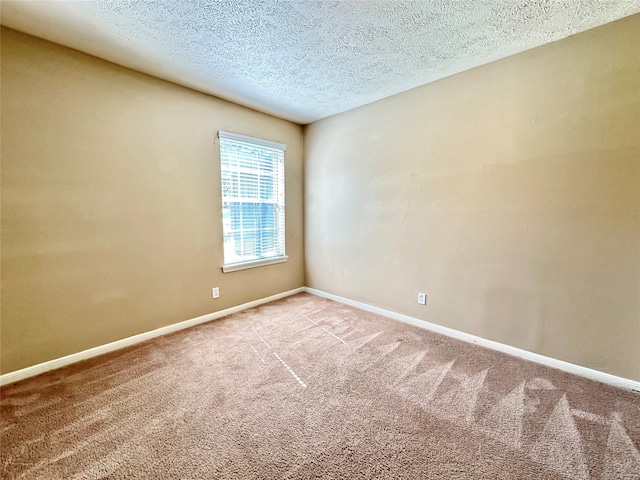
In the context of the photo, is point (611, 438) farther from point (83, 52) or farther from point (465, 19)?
point (83, 52)

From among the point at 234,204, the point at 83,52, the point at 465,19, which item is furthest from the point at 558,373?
the point at 83,52

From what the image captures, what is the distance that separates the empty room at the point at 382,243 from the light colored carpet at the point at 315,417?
0.6 inches

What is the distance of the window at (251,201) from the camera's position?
3061 mm

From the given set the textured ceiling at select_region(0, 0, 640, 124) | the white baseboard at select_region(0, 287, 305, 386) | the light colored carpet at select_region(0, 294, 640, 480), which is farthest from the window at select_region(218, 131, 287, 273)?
the light colored carpet at select_region(0, 294, 640, 480)

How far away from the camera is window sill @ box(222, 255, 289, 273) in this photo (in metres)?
3.11

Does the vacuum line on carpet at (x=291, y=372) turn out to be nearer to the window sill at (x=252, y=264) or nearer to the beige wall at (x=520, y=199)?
the window sill at (x=252, y=264)

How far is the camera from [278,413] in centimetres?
→ 162

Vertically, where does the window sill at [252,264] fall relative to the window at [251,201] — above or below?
below

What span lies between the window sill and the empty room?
0.12 meters

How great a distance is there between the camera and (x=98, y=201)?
2191mm

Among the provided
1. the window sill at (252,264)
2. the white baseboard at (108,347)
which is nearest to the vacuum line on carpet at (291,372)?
the white baseboard at (108,347)

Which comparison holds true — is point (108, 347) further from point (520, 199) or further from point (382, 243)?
point (520, 199)

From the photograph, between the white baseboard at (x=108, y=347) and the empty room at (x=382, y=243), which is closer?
the empty room at (x=382, y=243)

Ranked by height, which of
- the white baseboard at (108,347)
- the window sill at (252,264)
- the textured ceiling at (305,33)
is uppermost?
the textured ceiling at (305,33)
